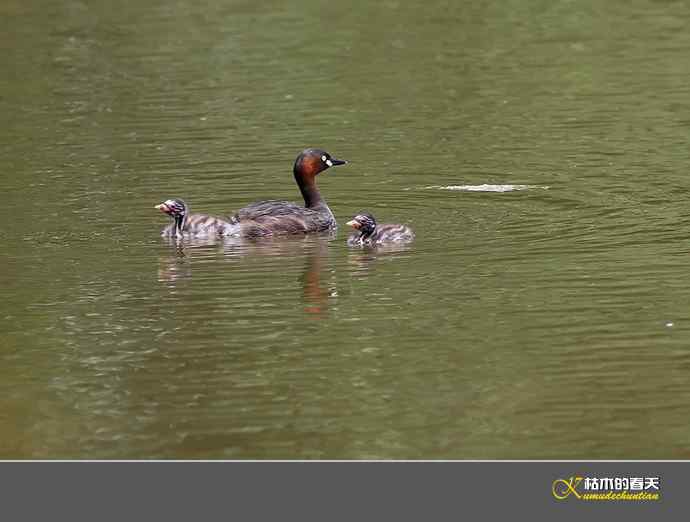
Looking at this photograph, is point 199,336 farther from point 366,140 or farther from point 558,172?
point 366,140

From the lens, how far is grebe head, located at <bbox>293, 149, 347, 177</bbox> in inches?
598

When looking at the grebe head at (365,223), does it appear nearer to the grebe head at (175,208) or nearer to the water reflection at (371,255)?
the water reflection at (371,255)

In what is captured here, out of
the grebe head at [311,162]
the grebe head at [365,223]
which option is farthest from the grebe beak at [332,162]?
the grebe head at [365,223]

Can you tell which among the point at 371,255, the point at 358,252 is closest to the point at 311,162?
the point at 358,252

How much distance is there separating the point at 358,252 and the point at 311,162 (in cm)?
208

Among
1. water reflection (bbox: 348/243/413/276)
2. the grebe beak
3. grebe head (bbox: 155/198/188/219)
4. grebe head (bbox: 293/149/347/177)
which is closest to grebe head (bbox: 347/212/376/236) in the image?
water reflection (bbox: 348/243/413/276)

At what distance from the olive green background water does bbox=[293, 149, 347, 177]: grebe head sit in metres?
0.43

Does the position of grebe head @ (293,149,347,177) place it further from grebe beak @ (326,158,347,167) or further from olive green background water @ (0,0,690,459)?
olive green background water @ (0,0,690,459)

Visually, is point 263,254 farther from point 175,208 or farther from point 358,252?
point 175,208

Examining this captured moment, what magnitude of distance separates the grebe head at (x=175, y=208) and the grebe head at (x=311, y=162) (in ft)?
4.88

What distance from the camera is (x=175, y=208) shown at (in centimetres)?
1397

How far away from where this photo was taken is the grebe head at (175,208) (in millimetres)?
13969
